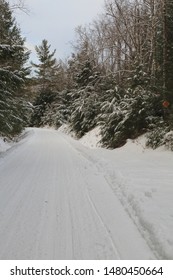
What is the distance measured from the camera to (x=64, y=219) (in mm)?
5918

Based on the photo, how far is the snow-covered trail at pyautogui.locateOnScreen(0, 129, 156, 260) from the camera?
4.61 meters

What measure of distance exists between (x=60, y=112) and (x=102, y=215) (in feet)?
115

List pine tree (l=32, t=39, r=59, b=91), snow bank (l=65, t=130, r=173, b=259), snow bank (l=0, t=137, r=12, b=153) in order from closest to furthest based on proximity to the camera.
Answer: snow bank (l=65, t=130, r=173, b=259)
snow bank (l=0, t=137, r=12, b=153)
pine tree (l=32, t=39, r=59, b=91)

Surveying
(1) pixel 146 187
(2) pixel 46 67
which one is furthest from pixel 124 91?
(2) pixel 46 67

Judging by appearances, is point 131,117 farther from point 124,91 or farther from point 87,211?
point 87,211

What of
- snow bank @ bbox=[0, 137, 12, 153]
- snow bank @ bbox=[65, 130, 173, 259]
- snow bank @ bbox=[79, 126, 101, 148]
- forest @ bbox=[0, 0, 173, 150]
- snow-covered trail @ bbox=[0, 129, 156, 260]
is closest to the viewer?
snow-covered trail @ bbox=[0, 129, 156, 260]

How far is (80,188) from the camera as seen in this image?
8133 mm

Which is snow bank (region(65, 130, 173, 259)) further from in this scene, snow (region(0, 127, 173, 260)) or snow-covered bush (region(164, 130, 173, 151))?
snow-covered bush (region(164, 130, 173, 151))

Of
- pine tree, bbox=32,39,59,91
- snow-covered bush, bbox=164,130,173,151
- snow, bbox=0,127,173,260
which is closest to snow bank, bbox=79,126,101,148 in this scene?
snow-covered bush, bbox=164,130,173,151

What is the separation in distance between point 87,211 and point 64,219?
0.61m

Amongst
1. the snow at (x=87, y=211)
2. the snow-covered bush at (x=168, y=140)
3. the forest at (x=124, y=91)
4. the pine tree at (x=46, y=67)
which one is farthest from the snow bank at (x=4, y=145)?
the pine tree at (x=46, y=67)

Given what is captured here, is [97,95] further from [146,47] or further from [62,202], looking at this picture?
[62,202]
